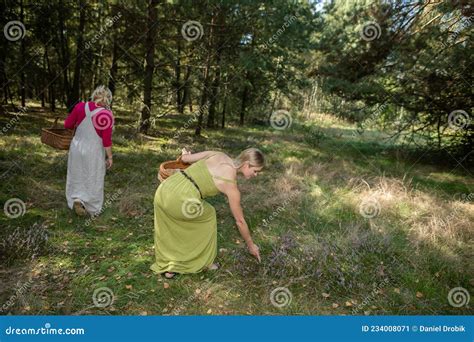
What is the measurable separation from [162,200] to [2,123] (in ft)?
32.1

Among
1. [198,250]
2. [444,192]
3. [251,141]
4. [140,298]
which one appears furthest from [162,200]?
[251,141]

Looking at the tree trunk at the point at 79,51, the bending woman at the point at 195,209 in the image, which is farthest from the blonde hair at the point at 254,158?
the tree trunk at the point at 79,51

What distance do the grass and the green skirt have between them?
7.1 inches

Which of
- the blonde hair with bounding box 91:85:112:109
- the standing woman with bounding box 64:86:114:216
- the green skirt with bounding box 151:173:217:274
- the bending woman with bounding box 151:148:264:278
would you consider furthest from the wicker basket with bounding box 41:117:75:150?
the green skirt with bounding box 151:173:217:274

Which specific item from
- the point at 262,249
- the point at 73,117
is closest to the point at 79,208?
the point at 73,117

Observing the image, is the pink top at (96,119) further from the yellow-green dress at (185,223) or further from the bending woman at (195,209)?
the yellow-green dress at (185,223)

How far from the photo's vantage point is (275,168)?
8.48m

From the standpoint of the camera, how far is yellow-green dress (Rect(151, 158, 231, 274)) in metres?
3.66

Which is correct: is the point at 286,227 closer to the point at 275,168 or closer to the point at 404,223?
the point at 404,223

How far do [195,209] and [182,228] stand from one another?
1.02 ft

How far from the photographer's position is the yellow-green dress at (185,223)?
3656 mm

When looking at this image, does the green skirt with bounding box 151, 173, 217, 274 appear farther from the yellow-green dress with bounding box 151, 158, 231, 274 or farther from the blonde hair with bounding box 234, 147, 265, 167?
the blonde hair with bounding box 234, 147, 265, 167

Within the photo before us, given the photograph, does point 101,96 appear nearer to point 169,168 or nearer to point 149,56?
point 169,168

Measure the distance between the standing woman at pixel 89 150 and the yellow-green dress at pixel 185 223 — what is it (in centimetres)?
174
